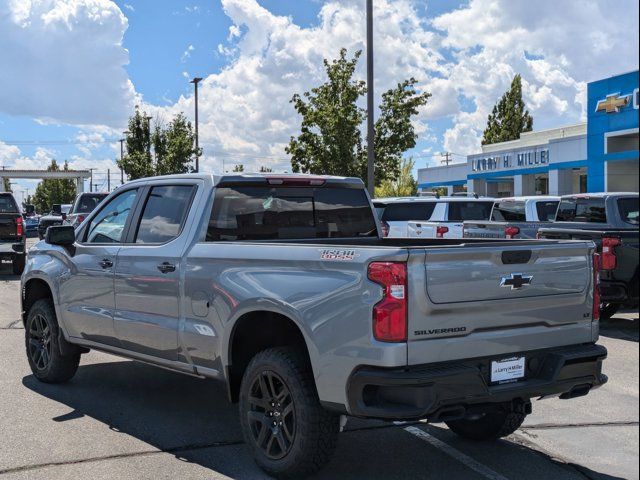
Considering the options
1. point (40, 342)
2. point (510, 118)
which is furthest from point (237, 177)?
point (510, 118)

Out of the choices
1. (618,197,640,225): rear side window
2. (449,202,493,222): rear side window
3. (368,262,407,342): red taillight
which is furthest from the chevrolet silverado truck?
(449,202,493,222): rear side window

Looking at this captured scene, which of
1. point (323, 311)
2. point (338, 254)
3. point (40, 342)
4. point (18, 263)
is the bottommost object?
point (40, 342)

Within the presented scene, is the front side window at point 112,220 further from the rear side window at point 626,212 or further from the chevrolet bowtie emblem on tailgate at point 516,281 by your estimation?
the rear side window at point 626,212

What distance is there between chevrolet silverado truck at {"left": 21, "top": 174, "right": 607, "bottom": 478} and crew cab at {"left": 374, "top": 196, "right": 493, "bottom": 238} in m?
11.0

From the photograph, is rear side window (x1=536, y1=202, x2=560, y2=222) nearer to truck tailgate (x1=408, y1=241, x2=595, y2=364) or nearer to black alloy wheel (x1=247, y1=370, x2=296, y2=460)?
truck tailgate (x1=408, y1=241, x2=595, y2=364)

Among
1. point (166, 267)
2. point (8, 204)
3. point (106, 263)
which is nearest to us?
point (166, 267)

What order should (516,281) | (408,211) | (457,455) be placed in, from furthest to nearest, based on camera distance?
1. (408,211)
2. (457,455)
3. (516,281)

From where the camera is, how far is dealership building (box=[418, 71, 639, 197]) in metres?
26.8

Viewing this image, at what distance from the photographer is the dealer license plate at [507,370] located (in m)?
4.19

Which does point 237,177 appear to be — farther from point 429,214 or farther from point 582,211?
point 429,214

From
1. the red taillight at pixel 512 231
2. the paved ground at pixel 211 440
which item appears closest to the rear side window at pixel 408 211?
the red taillight at pixel 512 231

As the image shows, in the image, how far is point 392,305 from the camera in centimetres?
390

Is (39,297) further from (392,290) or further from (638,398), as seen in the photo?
(638,398)

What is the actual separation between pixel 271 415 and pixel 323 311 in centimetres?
87
